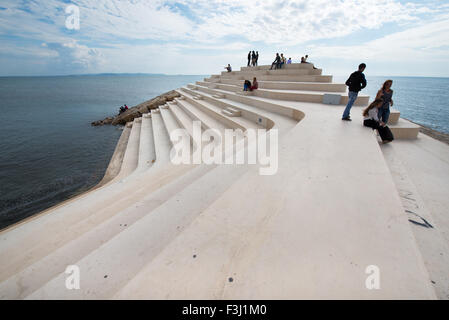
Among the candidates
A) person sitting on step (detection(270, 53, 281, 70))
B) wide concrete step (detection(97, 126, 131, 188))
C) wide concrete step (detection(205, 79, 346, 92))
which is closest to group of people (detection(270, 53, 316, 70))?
person sitting on step (detection(270, 53, 281, 70))

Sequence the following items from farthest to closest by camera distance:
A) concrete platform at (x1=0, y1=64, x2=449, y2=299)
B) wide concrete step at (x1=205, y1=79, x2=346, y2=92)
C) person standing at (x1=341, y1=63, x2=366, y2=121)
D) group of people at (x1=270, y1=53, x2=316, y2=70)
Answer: group of people at (x1=270, y1=53, x2=316, y2=70) → wide concrete step at (x1=205, y1=79, x2=346, y2=92) → person standing at (x1=341, y1=63, x2=366, y2=121) → concrete platform at (x1=0, y1=64, x2=449, y2=299)

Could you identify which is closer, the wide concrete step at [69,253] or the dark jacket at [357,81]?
the wide concrete step at [69,253]

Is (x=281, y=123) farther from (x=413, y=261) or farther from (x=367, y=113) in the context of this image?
(x=413, y=261)

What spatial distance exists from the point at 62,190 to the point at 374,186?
926cm

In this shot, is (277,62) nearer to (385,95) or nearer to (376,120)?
(385,95)

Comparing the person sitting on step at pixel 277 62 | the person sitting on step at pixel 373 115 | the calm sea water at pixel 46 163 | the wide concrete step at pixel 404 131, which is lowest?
the calm sea water at pixel 46 163

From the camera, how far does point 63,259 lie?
1938 mm

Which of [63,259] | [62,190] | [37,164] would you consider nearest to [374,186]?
[63,259]

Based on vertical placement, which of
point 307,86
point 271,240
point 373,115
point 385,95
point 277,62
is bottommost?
point 271,240

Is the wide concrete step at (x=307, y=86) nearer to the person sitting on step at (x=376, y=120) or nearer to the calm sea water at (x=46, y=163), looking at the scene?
the person sitting on step at (x=376, y=120)

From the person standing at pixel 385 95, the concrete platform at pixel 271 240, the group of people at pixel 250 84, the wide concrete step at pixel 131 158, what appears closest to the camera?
the concrete platform at pixel 271 240

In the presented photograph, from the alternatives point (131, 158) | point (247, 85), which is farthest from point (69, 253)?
point (247, 85)

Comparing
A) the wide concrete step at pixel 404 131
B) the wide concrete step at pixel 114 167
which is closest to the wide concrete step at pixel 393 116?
the wide concrete step at pixel 404 131

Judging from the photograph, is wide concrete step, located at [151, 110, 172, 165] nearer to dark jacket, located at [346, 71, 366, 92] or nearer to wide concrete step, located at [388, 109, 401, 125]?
dark jacket, located at [346, 71, 366, 92]
